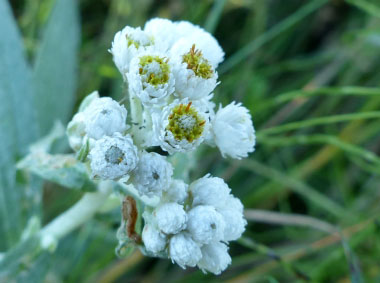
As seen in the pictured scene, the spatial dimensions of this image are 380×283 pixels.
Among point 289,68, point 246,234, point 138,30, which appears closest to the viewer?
point 138,30

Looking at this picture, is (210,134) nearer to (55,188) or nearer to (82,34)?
(55,188)

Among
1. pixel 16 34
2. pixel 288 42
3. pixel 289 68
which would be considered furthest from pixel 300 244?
pixel 16 34

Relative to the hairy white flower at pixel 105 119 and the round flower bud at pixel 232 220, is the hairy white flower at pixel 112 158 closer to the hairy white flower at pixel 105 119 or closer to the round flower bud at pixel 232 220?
the hairy white flower at pixel 105 119

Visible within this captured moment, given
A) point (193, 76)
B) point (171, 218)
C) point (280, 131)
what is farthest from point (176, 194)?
point (280, 131)

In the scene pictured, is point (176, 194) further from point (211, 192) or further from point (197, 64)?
point (197, 64)

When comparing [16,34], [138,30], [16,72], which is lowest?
[16,72]

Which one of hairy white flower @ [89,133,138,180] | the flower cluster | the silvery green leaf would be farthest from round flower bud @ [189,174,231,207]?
the silvery green leaf

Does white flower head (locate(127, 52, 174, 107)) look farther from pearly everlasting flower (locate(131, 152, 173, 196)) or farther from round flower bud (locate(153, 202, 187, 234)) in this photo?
round flower bud (locate(153, 202, 187, 234))
